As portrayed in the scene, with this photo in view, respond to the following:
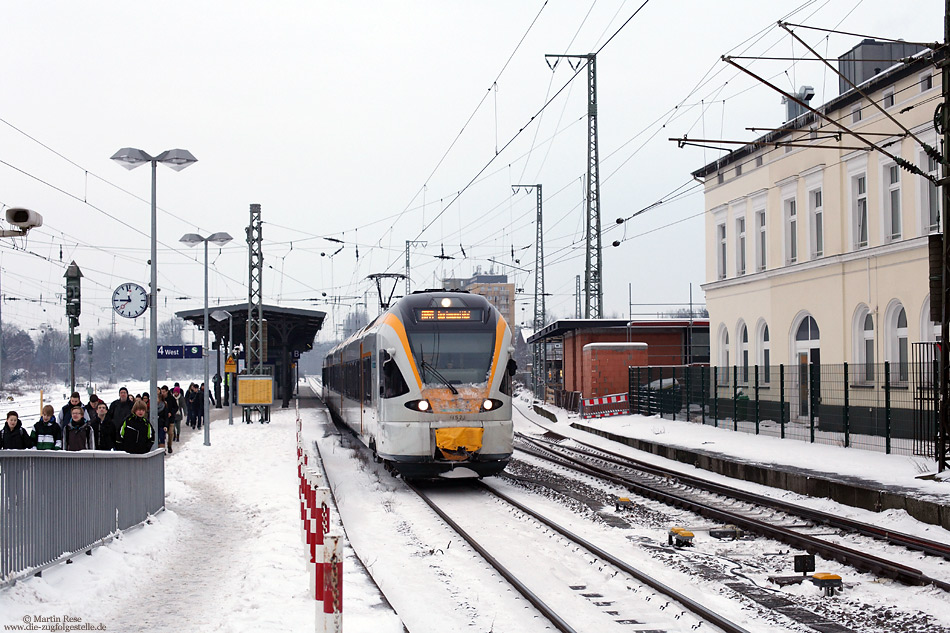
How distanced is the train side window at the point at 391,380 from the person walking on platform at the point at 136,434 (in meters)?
4.40

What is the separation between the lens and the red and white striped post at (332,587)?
566cm

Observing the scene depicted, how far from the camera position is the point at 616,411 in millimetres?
36219

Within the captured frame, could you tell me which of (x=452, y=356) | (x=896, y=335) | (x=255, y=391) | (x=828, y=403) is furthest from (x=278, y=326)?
(x=452, y=356)

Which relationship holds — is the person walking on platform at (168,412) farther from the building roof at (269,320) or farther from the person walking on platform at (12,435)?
the building roof at (269,320)

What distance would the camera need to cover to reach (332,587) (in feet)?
18.7

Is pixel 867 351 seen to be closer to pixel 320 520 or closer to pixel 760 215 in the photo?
pixel 760 215

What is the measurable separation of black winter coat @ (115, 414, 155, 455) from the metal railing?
46.7 inches

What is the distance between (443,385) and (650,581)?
753 centimetres

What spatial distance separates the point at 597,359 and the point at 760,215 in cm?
939

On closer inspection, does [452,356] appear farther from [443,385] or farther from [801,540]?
[801,540]

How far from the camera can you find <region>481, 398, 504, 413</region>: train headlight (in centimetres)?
1588

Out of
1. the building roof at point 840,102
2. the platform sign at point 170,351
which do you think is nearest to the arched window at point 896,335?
the building roof at point 840,102

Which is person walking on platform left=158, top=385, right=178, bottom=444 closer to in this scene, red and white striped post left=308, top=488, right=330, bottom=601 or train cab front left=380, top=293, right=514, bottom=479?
train cab front left=380, top=293, right=514, bottom=479

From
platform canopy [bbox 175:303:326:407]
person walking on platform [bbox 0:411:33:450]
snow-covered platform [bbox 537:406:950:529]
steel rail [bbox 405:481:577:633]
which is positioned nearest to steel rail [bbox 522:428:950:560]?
snow-covered platform [bbox 537:406:950:529]
